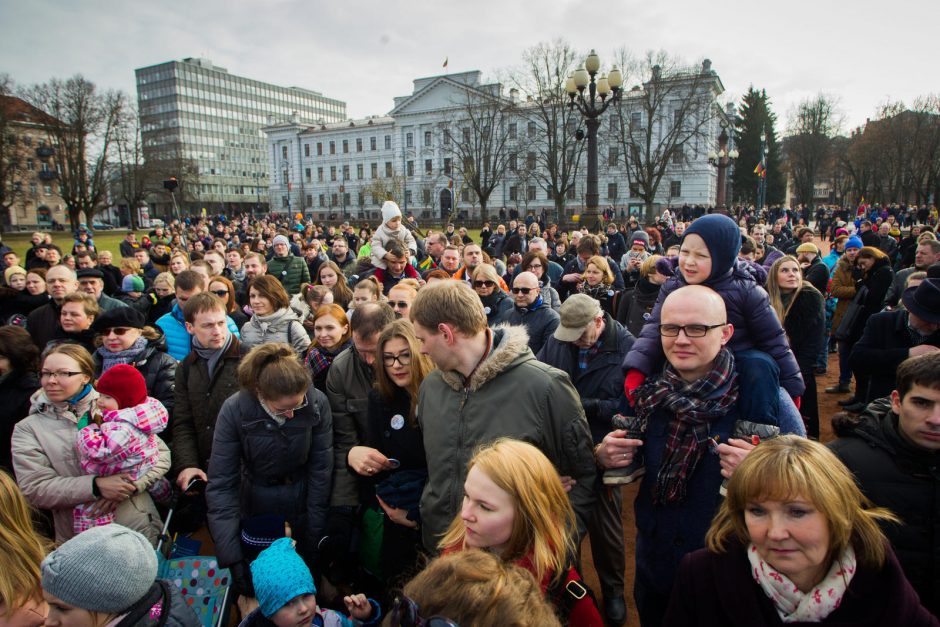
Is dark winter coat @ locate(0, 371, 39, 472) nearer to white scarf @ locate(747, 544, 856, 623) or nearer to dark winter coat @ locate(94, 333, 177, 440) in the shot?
dark winter coat @ locate(94, 333, 177, 440)

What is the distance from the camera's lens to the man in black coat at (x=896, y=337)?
142 inches

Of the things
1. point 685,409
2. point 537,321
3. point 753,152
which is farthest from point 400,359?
point 753,152

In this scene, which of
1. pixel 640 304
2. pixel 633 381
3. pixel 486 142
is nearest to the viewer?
pixel 633 381

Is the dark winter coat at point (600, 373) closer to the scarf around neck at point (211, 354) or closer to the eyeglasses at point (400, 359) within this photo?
the eyeglasses at point (400, 359)

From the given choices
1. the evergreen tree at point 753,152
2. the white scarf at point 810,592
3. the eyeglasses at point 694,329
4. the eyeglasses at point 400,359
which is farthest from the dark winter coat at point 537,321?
the evergreen tree at point 753,152

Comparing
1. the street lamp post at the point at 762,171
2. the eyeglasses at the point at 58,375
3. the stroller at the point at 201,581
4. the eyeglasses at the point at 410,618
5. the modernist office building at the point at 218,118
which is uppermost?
the modernist office building at the point at 218,118

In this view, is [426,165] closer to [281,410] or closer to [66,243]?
[66,243]

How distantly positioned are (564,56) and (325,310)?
44.5m

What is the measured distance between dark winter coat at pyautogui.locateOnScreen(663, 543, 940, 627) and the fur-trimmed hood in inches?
38.6

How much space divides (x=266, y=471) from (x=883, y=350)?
4.45 meters

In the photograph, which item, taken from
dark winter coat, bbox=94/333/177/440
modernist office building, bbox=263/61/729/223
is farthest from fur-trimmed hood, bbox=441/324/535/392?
modernist office building, bbox=263/61/729/223

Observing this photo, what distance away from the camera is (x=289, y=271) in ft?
29.0

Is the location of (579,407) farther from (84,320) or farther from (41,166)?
(41,166)

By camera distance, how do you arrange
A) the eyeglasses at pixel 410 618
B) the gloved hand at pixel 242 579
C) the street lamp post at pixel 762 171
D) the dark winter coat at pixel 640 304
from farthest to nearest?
the street lamp post at pixel 762 171
the dark winter coat at pixel 640 304
the gloved hand at pixel 242 579
the eyeglasses at pixel 410 618
